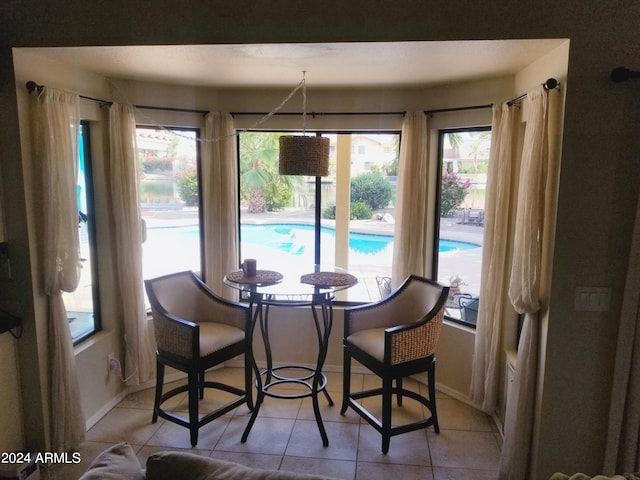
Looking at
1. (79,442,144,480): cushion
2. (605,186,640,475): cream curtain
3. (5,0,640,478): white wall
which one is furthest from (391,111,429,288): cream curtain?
(79,442,144,480): cushion

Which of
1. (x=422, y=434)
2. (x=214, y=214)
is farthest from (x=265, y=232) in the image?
(x=422, y=434)

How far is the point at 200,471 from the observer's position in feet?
4.21

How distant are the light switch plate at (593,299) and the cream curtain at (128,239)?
109 inches

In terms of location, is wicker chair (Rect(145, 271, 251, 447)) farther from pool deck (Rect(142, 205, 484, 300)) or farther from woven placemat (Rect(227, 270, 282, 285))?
pool deck (Rect(142, 205, 484, 300))

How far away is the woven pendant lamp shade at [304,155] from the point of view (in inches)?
112

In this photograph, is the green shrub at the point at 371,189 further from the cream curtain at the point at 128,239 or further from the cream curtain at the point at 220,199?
the cream curtain at the point at 128,239

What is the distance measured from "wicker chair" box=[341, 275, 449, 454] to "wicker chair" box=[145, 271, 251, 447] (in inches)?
29.8

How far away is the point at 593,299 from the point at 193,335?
7.17ft

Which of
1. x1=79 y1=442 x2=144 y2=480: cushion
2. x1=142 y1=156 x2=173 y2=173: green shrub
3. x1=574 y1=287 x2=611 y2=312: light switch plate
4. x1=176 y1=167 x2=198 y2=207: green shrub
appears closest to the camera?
x1=79 y1=442 x2=144 y2=480: cushion

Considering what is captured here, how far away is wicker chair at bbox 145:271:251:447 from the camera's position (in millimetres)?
2766

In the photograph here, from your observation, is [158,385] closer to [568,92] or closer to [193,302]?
[193,302]

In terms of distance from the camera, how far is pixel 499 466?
2498mm

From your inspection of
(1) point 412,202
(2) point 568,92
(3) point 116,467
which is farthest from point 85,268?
(2) point 568,92

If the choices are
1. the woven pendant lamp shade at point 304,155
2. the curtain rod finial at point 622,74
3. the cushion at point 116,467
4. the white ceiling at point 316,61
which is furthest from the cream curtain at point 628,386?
the cushion at point 116,467
